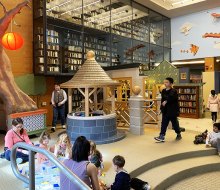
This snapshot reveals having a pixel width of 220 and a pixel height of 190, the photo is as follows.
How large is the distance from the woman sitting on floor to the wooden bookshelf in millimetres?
9148

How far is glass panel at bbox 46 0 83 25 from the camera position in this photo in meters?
8.61

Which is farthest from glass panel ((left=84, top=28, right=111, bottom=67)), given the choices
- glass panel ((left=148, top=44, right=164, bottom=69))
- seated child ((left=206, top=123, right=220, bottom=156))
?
seated child ((left=206, top=123, right=220, bottom=156))

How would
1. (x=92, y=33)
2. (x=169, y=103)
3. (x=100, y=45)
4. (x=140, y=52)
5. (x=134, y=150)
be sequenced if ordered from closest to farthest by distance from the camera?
(x=134, y=150) → (x=169, y=103) → (x=92, y=33) → (x=100, y=45) → (x=140, y=52)

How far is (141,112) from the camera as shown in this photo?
6840 mm

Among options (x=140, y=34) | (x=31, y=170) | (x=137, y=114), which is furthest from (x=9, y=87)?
(x=140, y=34)

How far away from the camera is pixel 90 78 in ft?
21.0

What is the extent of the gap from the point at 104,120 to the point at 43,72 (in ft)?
9.94

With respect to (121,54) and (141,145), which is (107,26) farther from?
(141,145)

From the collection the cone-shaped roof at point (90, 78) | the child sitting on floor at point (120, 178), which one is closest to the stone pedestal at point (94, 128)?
the cone-shaped roof at point (90, 78)

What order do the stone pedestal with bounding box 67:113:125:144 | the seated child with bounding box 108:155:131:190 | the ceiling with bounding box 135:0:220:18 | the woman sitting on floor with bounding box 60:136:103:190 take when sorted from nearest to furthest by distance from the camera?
1. the woman sitting on floor with bounding box 60:136:103:190
2. the seated child with bounding box 108:155:131:190
3. the stone pedestal with bounding box 67:113:125:144
4. the ceiling with bounding box 135:0:220:18

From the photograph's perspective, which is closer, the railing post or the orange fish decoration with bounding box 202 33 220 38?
the railing post

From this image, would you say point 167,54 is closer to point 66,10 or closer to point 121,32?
point 121,32

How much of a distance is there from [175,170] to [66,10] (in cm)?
716

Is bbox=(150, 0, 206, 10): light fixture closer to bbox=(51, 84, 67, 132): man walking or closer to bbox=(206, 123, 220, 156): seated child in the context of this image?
bbox=(51, 84, 67, 132): man walking
